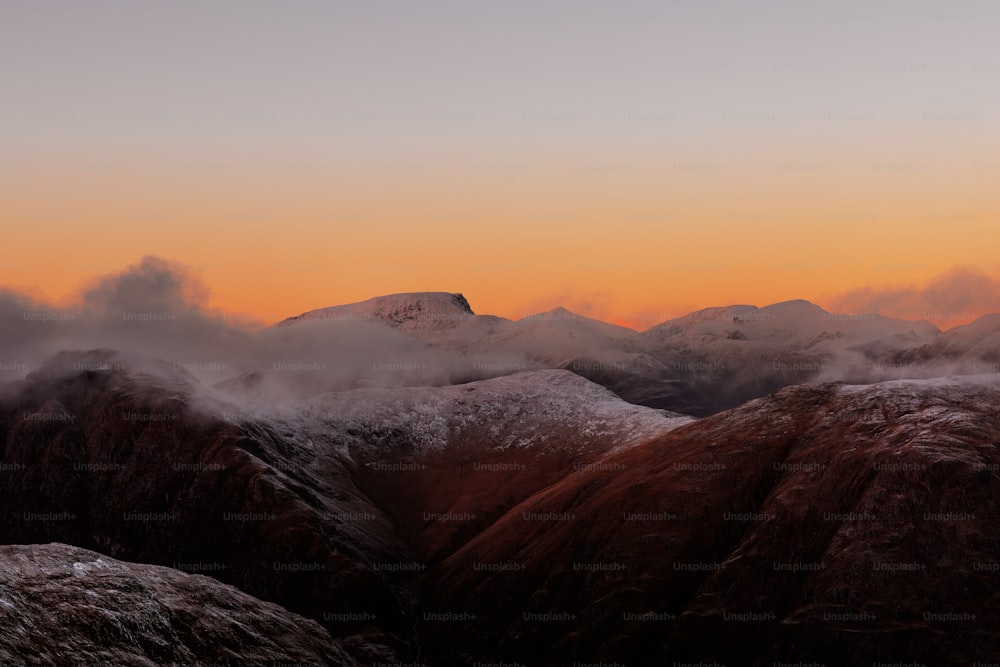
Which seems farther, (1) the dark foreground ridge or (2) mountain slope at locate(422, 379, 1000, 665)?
(1) the dark foreground ridge

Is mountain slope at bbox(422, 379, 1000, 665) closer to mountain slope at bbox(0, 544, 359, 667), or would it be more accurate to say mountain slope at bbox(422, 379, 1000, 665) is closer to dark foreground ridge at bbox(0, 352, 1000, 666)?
dark foreground ridge at bbox(0, 352, 1000, 666)

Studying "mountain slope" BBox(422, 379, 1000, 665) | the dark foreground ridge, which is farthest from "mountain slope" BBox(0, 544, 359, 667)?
"mountain slope" BBox(422, 379, 1000, 665)

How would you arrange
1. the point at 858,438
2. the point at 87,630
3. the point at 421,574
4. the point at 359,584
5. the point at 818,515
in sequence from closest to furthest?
1. the point at 87,630
2. the point at 818,515
3. the point at 858,438
4. the point at 359,584
5. the point at 421,574

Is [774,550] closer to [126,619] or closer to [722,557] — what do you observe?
[722,557]

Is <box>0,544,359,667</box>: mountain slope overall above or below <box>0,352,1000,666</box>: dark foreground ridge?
above

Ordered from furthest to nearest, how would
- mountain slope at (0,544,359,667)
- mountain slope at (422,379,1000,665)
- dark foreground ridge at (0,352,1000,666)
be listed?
dark foreground ridge at (0,352,1000,666) < mountain slope at (422,379,1000,665) < mountain slope at (0,544,359,667)

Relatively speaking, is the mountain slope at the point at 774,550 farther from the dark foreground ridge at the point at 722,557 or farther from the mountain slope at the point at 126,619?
the mountain slope at the point at 126,619

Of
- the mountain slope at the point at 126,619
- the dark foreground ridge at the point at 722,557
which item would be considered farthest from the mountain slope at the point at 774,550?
the mountain slope at the point at 126,619

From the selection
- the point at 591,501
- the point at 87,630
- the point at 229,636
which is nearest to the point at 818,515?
the point at 591,501

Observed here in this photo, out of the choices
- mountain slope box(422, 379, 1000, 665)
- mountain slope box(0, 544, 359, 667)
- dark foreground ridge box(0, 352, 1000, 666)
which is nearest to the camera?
mountain slope box(0, 544, 359, 667)

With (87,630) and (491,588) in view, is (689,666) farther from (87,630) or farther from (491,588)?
(87,630)

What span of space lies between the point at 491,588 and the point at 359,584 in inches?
950

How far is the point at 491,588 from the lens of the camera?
588 ft

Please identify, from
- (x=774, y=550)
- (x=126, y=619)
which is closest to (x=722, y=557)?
(x=774, y=550)
